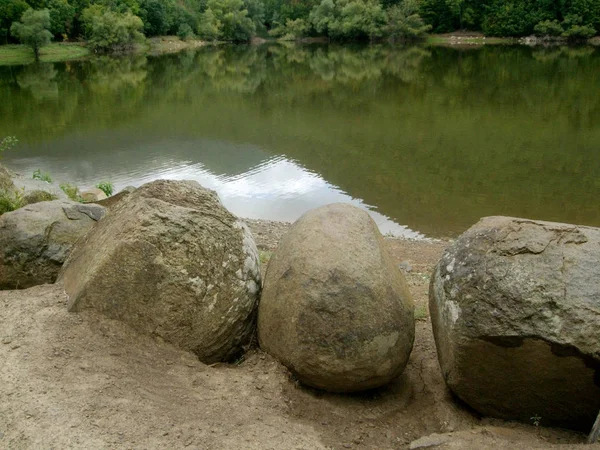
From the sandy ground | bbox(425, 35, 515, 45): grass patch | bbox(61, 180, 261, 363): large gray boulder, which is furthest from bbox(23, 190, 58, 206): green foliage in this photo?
bbox(425, 35, 515, 45): grass patch

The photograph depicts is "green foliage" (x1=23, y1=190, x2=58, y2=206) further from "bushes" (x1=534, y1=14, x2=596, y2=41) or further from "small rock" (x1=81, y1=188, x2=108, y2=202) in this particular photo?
"bushes" (x1=534, y1=14, x2=596, y2=41)

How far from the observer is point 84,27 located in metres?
79.5

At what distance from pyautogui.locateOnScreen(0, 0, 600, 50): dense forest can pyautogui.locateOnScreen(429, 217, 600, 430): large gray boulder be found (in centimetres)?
6793

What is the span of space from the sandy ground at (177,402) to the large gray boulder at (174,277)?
193 mm

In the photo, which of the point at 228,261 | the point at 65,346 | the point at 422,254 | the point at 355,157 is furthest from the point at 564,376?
the point at 355,157

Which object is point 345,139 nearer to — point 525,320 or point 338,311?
point 338,311

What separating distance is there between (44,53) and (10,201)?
6812 cm

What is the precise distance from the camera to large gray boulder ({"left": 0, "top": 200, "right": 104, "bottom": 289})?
7.05 meters

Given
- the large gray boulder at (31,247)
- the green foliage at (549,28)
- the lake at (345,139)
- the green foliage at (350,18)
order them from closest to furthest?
the large gray boulder at (31,247) < the lake at (345,139) < the green foliage at (549,28) < the green foliage at (350,18)

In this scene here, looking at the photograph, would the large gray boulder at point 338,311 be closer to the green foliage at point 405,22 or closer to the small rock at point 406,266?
the small rock at point 406,266

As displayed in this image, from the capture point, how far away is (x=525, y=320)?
4820mm

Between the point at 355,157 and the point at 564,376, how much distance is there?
1760 centimetres

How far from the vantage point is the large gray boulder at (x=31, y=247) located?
7047 mm

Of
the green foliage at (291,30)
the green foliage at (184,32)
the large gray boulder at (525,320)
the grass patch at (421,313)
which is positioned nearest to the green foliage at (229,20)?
the green foliage at (184,32)
